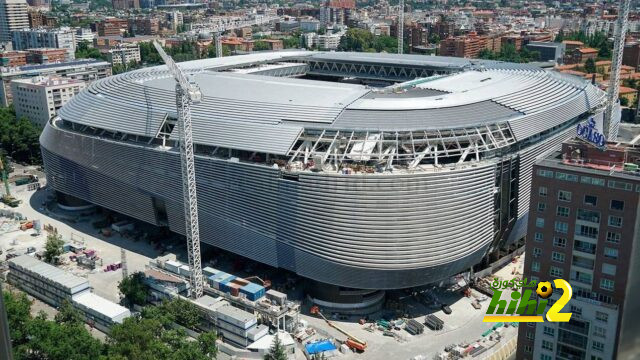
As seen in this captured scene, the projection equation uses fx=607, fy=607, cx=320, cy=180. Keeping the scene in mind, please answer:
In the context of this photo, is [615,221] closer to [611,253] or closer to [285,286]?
[611,253]

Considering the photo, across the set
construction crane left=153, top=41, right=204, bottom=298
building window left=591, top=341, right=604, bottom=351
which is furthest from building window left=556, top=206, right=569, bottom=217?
construction crane left=153, top=41, right=204, bottom=298

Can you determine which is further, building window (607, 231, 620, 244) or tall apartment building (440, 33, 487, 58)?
tall apartment building (440, 33, 487, 58)

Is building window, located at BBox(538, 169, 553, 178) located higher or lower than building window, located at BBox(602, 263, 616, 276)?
higher

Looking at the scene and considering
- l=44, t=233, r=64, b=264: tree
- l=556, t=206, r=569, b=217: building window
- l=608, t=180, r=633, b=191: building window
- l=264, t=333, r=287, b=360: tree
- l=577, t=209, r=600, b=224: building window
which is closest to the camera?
l=608, t=180, r=633, b=191: building window

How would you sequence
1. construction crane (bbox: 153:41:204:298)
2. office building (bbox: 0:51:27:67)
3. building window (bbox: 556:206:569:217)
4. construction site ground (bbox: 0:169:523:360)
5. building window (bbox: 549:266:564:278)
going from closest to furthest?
building window (bbox: 556:206:569:217)
building window (bbox: 549:266:564:278)
construction site ground (bbox: 0:169:523:360)
construction crane (bbox: 153:41:204:298)
office building (bbox: 0:51:27:67)

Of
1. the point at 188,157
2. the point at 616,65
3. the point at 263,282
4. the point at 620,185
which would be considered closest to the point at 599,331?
the point at 620,185

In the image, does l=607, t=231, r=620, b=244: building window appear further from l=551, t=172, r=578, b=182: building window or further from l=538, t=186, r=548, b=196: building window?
l=538, t=186, r=548, b=196: building window
